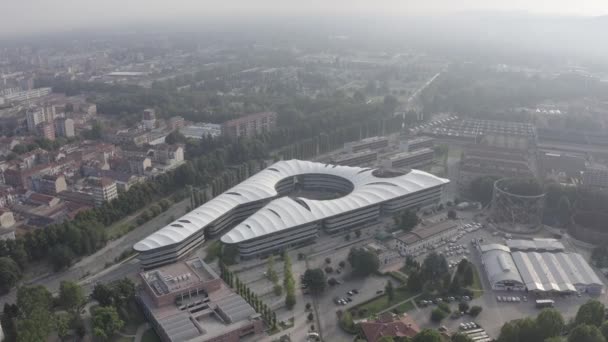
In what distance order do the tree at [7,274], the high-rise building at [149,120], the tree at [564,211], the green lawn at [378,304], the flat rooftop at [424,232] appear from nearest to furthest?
the green lawn at [378,304], the tree at [7,274], the flat rooftop at [424,232], the tree at [564,211], the high-rise building at [149,120]

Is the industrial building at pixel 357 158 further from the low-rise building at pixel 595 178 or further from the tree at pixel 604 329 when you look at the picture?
the tree at pixel 604 329

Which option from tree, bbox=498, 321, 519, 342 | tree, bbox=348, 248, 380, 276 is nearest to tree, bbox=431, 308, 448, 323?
tree, bbox=498, 321, 519, 342

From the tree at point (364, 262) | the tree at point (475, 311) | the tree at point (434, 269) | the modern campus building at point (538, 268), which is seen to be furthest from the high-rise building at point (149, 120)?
the tree at point (475, 311)

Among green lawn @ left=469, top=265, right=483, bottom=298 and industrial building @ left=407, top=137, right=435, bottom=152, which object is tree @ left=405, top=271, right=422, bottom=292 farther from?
industrial building @ left=407, top=137, right=435, bottom=152

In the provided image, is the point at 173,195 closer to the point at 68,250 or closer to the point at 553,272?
the point at 68,250

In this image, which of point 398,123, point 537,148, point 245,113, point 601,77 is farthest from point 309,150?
point 601,77
